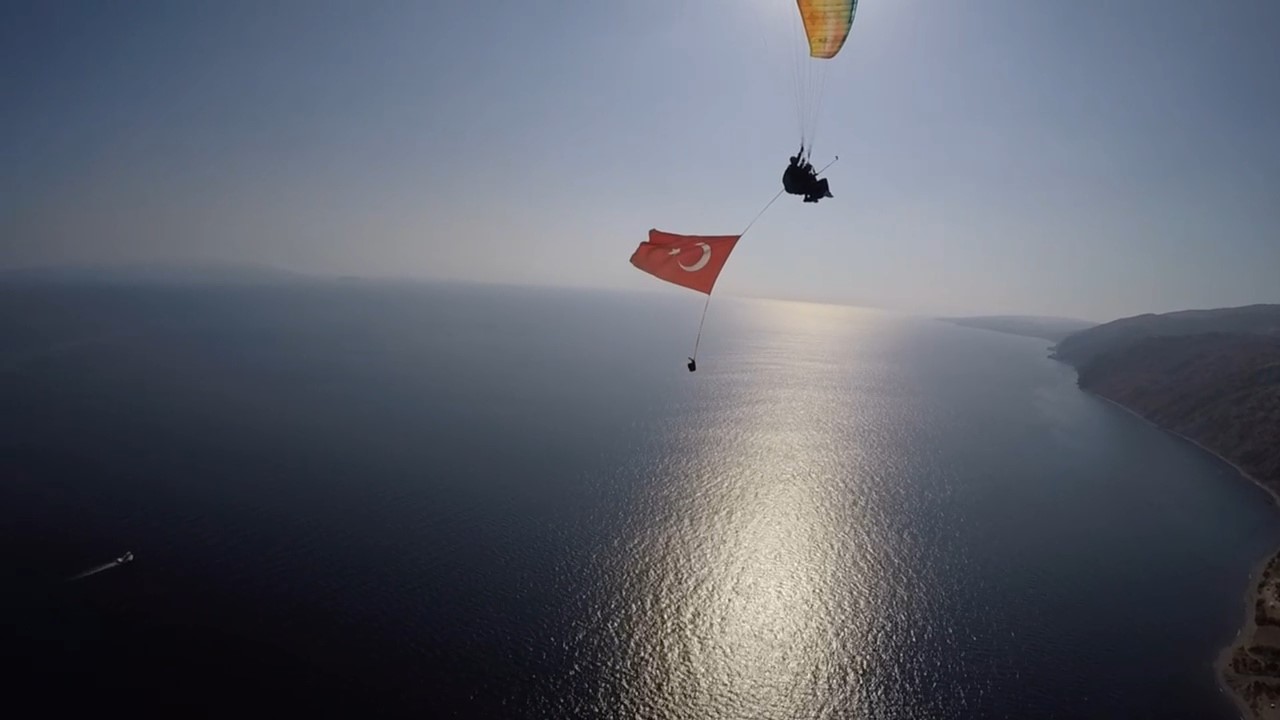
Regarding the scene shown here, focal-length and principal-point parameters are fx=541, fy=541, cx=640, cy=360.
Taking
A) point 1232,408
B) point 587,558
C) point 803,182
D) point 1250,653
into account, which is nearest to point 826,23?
point 803,182

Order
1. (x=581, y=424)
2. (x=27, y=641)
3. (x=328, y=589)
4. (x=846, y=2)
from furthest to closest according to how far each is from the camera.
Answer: (x=581, y=424) → (x=328, y=589) → (x=27, y=641) → (x=846, y=2)

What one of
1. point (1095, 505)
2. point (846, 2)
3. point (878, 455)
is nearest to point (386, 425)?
point (878, 455)

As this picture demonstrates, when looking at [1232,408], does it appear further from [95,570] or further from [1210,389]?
[95,570]

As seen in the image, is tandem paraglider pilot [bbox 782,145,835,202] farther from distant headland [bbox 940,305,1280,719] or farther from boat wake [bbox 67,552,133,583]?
boat wake [bbox 67,552,133,583]

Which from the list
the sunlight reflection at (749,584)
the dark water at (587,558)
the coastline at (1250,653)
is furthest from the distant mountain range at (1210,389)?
the sunlight reflection at (749,584)

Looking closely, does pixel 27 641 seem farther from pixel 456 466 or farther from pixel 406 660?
pixel 456 466

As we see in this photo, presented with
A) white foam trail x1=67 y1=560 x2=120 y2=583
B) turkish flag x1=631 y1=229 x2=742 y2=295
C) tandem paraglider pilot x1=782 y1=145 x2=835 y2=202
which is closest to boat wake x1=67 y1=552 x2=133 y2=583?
white foam trail x1=67 y1=560 x2=120 y2=583
